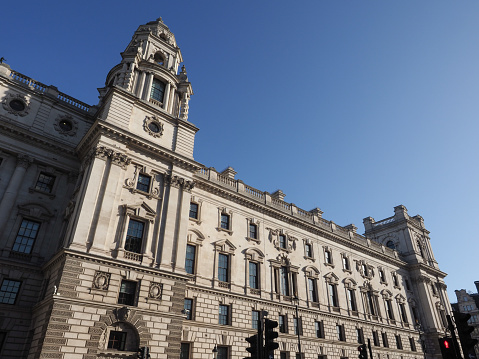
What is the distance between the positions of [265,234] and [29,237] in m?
22.0

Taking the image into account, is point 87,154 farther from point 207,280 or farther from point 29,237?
point 207,280

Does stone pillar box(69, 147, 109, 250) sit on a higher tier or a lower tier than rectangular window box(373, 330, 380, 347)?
higher

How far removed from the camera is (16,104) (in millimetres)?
27812

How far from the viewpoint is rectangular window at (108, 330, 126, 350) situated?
68.5 ft

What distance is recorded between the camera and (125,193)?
2598 cm

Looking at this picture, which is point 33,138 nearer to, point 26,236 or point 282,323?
point 26,236

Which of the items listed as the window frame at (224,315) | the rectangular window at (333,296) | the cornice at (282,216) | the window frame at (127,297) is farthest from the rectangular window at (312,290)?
the window frame at (127,297)

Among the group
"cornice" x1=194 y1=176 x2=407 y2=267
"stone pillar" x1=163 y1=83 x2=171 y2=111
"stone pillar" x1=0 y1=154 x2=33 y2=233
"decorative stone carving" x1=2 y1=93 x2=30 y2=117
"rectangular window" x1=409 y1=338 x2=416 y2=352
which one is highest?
"stone pillar" x1=163 y1=83 x2=171 y2=111

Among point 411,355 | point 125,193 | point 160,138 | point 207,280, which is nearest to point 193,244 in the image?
point 207,280

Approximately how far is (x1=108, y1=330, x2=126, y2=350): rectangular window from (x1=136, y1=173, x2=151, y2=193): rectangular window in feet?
34.8

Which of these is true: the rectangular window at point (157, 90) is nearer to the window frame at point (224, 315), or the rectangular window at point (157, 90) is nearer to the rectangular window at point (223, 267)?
the rectangular window at point (223, 267)

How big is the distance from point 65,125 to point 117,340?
62.7ft

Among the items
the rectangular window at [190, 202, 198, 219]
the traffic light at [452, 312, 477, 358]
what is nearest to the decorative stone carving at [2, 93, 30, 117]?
the rectangular window at [190, 202, 198, 219]

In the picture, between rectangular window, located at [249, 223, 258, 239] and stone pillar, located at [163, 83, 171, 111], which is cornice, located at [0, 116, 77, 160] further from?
rectangular window, located at [249, 223, 258, 239]
